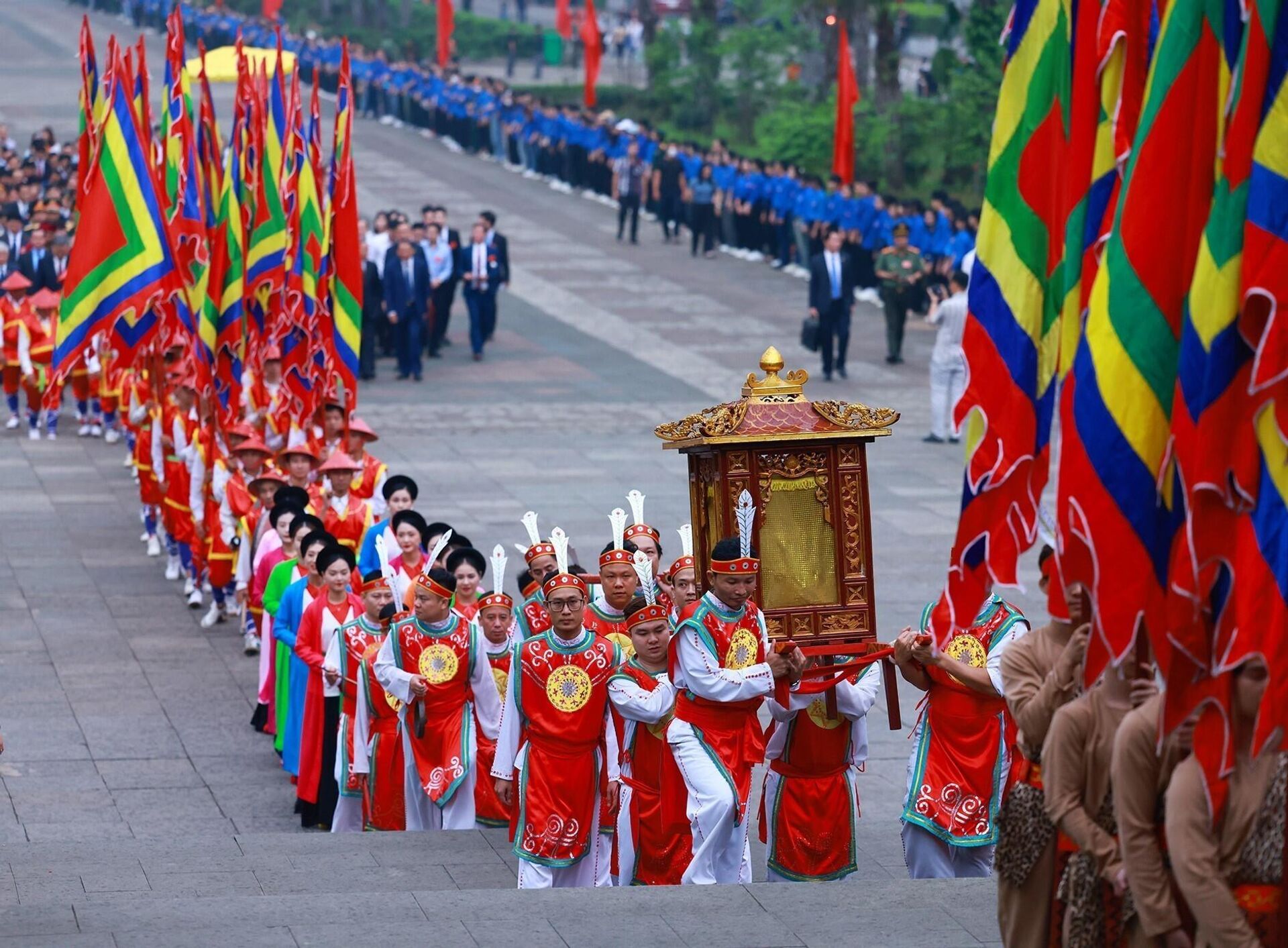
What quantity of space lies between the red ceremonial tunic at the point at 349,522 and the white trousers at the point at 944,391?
8652 millimetres

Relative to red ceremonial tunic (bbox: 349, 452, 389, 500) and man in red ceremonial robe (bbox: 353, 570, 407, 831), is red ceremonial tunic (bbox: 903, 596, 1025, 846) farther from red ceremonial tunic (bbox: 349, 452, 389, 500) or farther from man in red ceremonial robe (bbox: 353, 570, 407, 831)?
red ceremonial tunic (bbox: 349, 452, 389, 500)

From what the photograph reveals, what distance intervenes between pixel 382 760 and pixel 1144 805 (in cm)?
552

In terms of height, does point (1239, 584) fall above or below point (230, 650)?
above

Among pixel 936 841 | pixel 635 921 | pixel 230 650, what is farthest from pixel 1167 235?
pixel 230 650

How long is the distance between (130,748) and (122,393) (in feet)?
27.2

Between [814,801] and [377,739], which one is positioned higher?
[814,801]

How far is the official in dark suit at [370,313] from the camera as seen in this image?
1003 inches

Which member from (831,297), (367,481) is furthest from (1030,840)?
(831,297)

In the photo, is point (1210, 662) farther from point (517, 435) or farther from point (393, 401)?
point (393, 401)

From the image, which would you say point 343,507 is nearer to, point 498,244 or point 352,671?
point 352,671

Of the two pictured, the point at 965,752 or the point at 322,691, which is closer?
the point at 965,752

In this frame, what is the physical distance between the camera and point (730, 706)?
29.8 feet

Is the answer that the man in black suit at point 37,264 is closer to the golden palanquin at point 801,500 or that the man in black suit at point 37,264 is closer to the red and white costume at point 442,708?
the red and white costume at point 442,708

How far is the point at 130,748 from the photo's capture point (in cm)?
1251
